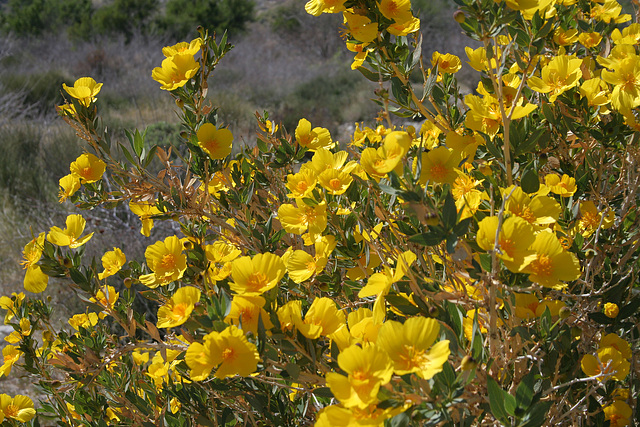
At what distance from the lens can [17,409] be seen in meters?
1.34

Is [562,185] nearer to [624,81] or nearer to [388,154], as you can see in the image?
[624,81]

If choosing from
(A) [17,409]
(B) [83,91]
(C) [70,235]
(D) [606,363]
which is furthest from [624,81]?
(A) [17,409]

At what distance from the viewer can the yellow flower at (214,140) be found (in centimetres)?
124

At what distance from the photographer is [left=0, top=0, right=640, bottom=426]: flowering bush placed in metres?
0.74

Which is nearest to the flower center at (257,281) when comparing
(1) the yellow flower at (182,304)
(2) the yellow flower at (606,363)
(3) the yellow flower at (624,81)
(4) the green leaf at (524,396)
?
(1) the yellow flower at (182,304)

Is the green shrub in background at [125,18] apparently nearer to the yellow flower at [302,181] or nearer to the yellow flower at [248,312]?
the yellow flower at [302,181]

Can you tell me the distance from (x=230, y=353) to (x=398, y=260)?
303 millimetres

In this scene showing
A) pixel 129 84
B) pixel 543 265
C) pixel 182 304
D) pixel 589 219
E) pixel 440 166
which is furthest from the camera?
pixel 129 84

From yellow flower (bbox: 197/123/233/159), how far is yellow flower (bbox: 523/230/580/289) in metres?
0.77

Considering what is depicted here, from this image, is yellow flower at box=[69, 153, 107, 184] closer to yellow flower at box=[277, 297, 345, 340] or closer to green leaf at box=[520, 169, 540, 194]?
yellow flower at box=[277, 297, 345, 340]

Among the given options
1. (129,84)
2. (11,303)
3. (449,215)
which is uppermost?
(449,215)

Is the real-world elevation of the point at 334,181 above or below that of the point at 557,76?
below

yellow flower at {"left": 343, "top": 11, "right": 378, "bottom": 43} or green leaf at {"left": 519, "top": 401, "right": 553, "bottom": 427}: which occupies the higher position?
yellow flower at {"left": 343, "top": 11, "right": 378, "bottom": 43}

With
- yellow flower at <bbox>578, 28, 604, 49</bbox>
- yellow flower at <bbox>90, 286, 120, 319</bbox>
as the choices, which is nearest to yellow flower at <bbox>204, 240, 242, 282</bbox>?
yellow flower at <bbox>90, 286, 120, 319</bbox>
